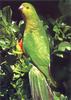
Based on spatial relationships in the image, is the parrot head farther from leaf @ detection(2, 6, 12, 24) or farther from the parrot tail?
the parrot tail

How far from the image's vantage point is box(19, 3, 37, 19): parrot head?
1.65 m

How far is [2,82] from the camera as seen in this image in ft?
5.38

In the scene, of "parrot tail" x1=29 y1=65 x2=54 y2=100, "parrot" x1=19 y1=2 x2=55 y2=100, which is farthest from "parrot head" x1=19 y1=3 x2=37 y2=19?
"parrot tail" x1=29 y1=65 x2=54 y2=100

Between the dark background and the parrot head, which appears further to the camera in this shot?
the dark background

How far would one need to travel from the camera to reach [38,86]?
1.60m

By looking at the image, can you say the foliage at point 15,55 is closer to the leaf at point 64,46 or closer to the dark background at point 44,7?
the leaf at point 64,46

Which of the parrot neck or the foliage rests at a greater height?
the parrot neck

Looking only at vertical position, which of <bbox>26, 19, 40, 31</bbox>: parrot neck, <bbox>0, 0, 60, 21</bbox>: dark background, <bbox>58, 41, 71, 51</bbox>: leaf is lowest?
<bbox>58, 41, 71, 51</bbox>: leaf

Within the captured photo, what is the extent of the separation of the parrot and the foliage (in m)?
0.03

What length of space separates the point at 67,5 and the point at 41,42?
206mm

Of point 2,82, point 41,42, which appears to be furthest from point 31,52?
point 2,82

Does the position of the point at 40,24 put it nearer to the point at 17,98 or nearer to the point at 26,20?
the point at 26,20

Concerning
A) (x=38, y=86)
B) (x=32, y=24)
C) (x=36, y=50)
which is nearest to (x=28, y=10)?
(x=32, y=24)

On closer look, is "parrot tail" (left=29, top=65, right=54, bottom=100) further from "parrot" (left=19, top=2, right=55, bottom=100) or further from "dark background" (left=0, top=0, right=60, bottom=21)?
"dark background" (left=0, top=0, right=60, bottom=21)
